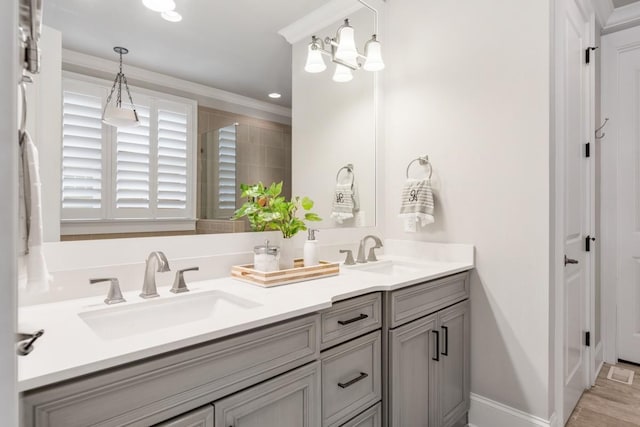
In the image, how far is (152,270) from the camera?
1304 mm

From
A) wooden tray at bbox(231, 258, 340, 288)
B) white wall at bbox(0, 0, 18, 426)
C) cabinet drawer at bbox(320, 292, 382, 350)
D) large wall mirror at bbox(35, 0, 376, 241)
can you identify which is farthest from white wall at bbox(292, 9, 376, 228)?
white wall at bbox(0, 0, 18, 426)

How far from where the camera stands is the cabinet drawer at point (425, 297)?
4.91ft

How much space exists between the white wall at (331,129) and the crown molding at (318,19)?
0.09 ft

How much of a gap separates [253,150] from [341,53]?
0.82 metres

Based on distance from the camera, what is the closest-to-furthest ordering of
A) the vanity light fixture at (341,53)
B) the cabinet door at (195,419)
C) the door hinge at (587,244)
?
1. the cabinet door at (195,419)
2. the vanity light fixture at (341,53)
3. the door hinge at (587,244)

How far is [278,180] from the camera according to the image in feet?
5.90

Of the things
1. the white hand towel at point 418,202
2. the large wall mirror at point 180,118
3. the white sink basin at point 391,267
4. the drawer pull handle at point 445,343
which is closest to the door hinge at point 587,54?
the white hand towel at point 418,202

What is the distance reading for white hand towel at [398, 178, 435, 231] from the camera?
2.05 m

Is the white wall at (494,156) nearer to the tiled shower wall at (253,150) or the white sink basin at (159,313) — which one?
the tiled shower wall at (253,150)

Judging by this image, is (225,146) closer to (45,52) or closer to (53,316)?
(45,52)

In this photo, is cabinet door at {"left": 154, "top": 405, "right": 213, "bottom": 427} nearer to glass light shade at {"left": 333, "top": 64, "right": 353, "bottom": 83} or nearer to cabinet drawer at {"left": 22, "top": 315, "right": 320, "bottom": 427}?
cabinet drawer at {"left": 22, "top": 315, "right": 320, "bottom": 427}

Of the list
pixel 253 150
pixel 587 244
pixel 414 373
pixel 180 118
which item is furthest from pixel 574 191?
pixel 180 118

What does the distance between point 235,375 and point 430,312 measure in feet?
3.32

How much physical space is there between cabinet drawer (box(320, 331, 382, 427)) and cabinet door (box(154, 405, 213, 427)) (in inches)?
16.4
